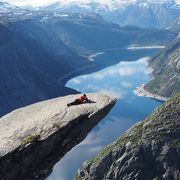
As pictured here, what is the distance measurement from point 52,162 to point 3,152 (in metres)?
4.88

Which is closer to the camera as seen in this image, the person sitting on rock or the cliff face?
the cliff face

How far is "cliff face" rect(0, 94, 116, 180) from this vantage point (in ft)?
99.3

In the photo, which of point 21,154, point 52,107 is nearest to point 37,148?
point 21,154

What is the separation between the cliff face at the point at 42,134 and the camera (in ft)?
99.3

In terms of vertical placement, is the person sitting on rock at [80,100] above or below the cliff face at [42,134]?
above

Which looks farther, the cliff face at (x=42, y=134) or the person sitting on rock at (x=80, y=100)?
the person sitting on rock at (x=80, y=100)

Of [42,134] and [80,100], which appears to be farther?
[80,100]

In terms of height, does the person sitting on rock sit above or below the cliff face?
above

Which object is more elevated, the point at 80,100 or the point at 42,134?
the point at 80,100

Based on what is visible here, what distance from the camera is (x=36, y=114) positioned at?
116 ft

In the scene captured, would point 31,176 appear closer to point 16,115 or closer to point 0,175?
point 0,175

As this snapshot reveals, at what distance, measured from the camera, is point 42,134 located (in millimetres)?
31406

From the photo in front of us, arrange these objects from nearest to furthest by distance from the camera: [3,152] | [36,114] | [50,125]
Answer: [3,152]
[50,125]
[36,114]

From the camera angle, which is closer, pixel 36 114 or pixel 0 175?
pixel 0 175
